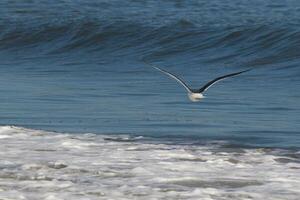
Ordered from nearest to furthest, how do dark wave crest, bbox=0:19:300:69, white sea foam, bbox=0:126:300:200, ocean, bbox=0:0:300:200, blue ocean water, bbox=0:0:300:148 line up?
1. white sea foam, bbox=0:126:300:200
2. ocean, bbox=0:0:300:200
3. blue ocean water, bbox=0:0:300:148
4. dark wave crest, bbox=0:19:300:69

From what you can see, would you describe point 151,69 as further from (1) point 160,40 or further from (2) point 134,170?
(2) point 134,170

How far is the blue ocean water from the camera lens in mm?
14141

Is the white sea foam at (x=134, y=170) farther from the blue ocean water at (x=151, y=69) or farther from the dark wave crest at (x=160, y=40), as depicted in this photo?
the dark wave crest at (x=160, y=40)

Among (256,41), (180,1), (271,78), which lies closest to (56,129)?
(271,78)

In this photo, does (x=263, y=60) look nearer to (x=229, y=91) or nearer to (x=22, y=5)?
(x=229, y=91)

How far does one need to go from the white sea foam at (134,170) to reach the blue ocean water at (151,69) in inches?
29.8

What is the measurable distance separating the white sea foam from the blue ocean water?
29.8 inches

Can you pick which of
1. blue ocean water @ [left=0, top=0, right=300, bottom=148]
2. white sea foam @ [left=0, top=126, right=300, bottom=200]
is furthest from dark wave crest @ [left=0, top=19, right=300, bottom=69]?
white sea foam @ [left=0, top=126, right=300, bottom=200]

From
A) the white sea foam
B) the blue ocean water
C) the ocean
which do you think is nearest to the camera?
the white sea foam

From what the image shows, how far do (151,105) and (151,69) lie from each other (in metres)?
4.46

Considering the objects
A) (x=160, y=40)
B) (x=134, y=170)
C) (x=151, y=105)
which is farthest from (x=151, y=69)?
(x=134, y=170)

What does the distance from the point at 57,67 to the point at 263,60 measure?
364 cm

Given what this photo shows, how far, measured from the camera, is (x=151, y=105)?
1564cm

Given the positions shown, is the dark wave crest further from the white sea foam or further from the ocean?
the white sea foam
